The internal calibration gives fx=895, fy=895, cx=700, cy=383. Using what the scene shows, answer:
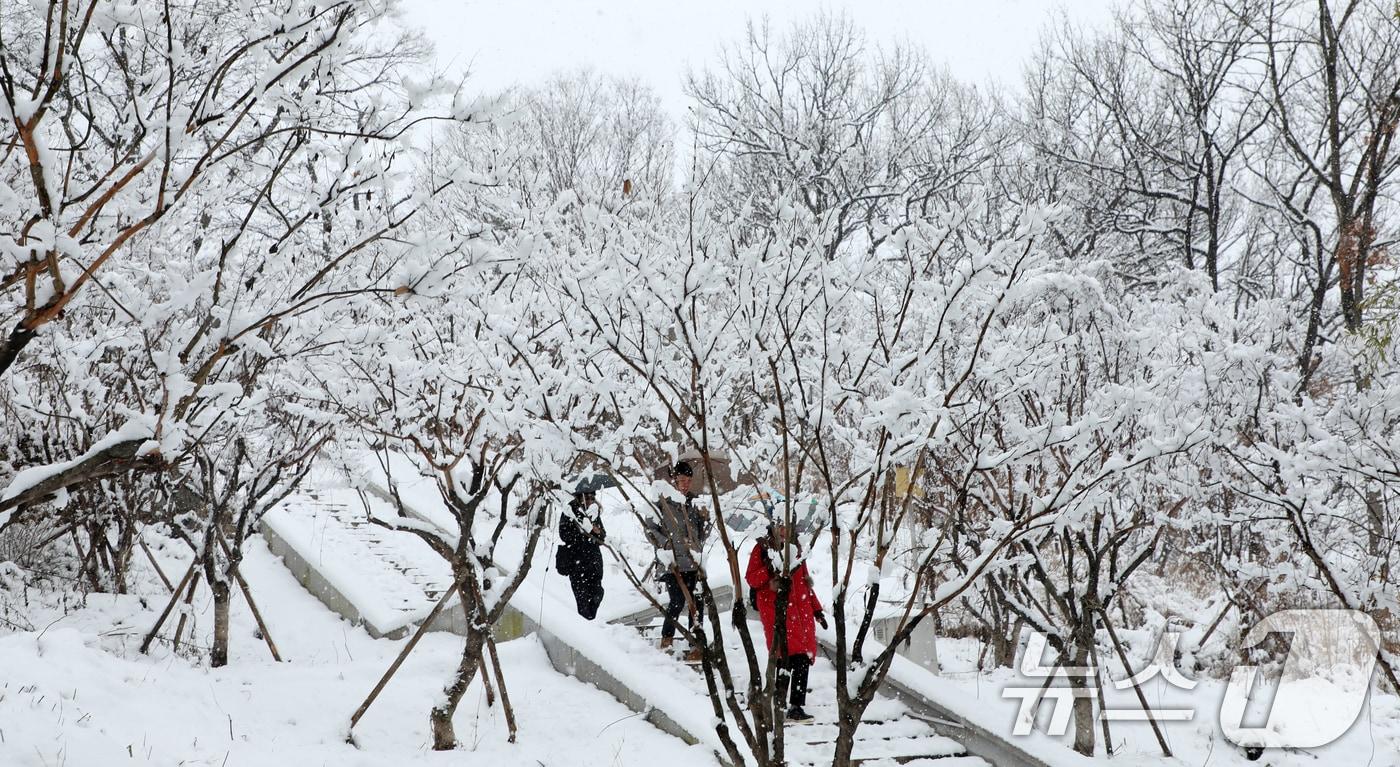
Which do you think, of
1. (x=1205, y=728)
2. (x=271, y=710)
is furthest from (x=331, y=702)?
(x=1205, y=728)

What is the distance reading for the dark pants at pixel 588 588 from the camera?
26.8 feet

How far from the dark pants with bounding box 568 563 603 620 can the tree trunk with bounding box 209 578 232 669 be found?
9.62 ft

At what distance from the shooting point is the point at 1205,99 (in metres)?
12.2

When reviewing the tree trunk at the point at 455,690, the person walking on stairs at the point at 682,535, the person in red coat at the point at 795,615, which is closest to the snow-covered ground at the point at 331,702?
the tree trunk at the point at 455,690

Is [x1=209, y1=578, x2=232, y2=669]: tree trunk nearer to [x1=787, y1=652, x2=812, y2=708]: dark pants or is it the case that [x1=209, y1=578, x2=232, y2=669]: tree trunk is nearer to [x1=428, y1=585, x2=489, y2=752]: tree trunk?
[x1=428, y1=585, x2=489, y2=752]: tree trunk

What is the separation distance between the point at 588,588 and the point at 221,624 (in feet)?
10.3

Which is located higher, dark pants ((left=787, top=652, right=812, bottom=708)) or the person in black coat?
the person in black coat

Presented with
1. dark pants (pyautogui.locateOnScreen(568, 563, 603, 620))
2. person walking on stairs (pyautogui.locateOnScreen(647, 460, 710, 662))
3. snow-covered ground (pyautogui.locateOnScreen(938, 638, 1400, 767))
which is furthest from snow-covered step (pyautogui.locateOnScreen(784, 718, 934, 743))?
dark pants (pyautogui.locateOnScreen(568, 563, 603, 620))

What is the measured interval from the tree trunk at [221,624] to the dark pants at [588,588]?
9.62 ft

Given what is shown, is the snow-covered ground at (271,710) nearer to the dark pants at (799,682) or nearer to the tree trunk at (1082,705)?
the dark pants at (799,682)

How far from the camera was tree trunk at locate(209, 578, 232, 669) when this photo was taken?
7.60m

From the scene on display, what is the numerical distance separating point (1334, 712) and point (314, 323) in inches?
370

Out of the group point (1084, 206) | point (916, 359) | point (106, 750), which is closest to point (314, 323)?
point (106, 750)

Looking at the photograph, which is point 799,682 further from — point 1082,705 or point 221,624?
point 221,624
